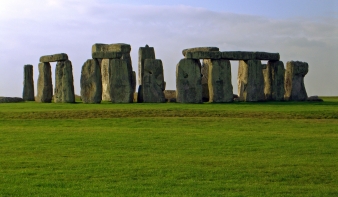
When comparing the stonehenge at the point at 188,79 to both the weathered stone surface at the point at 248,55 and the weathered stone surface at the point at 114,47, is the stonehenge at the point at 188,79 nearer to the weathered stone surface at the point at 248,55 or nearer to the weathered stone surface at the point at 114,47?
the weathered stone surface at the point at 248,55

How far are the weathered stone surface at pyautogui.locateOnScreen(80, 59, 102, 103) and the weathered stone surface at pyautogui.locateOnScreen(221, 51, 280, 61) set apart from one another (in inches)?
276

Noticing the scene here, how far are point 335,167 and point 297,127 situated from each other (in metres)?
8.18

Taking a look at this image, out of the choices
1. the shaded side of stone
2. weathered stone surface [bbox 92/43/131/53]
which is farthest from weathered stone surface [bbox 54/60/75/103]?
the shaded side of stone

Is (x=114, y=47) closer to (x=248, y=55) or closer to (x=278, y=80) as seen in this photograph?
(x=248, y=55)

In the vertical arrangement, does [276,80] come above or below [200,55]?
below

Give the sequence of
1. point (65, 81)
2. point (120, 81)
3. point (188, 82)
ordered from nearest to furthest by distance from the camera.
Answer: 1. point (188, 82)
2. point (120, 81)
3. point (65, 81)

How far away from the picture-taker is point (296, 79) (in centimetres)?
3447

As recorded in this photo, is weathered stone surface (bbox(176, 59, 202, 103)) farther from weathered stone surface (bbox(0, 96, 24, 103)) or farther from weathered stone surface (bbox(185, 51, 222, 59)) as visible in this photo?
weathered stone surface (bbox(0, 96, 24, 103))

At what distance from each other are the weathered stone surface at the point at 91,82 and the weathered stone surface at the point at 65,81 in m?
0.80

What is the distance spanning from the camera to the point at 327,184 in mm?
12164

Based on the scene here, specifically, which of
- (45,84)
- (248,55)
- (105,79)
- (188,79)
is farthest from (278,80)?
(45,84)

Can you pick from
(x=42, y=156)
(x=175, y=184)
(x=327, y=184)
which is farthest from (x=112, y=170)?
(x=327, y=184)

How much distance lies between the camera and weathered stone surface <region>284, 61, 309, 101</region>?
34.2 metres

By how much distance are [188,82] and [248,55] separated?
4005 mm
